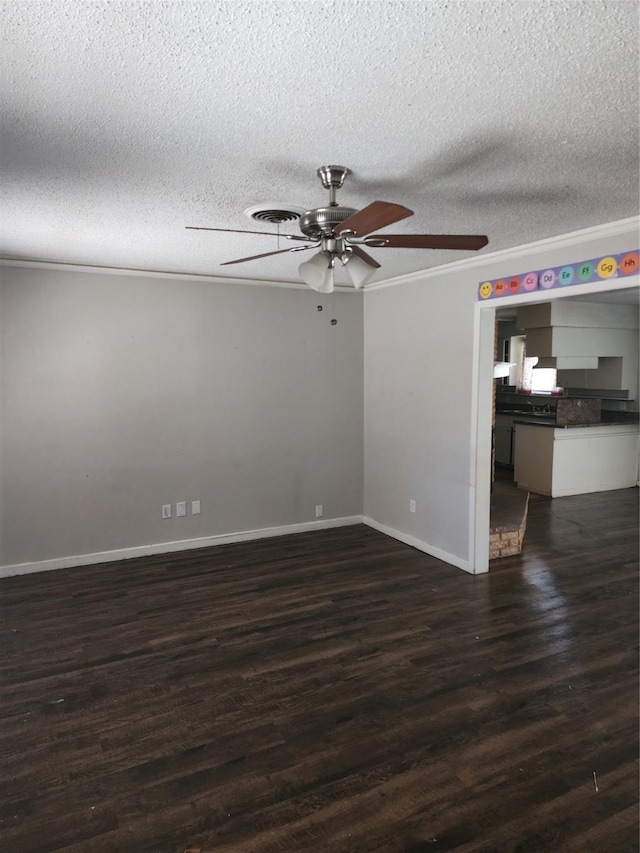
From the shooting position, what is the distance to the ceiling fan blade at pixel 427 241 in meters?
2.13

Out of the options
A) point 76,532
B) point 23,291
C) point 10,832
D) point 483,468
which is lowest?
point 10,832

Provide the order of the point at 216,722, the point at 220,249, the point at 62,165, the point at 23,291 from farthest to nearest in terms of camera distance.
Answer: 1. the point at 23,291
2. the point at 220,249
3. the point at 216,722
4. the point at 62,165

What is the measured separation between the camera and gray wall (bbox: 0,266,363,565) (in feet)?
14.2

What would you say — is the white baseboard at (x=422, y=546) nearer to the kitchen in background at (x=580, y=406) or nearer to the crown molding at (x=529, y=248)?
the crown molding at (x=529, y=248)

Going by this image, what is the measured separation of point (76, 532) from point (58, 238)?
7.76 feet

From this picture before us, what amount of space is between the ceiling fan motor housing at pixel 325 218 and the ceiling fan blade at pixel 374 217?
185 mm

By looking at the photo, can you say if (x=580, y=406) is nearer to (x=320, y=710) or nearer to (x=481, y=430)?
(x=481, y=430)

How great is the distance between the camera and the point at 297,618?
142 inches

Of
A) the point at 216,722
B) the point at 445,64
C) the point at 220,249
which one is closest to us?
the point at 445,64

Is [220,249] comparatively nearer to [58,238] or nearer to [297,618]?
[58,238]

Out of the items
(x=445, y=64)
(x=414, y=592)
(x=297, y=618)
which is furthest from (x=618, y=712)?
(x=445, y=64)

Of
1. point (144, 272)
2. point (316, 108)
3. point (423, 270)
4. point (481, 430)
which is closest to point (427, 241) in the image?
point (316, 108)

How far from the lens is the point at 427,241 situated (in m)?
2.18

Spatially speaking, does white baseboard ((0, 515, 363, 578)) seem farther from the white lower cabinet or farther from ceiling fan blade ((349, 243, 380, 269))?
ceiling fan blade ((349, 243, 380, 269))
